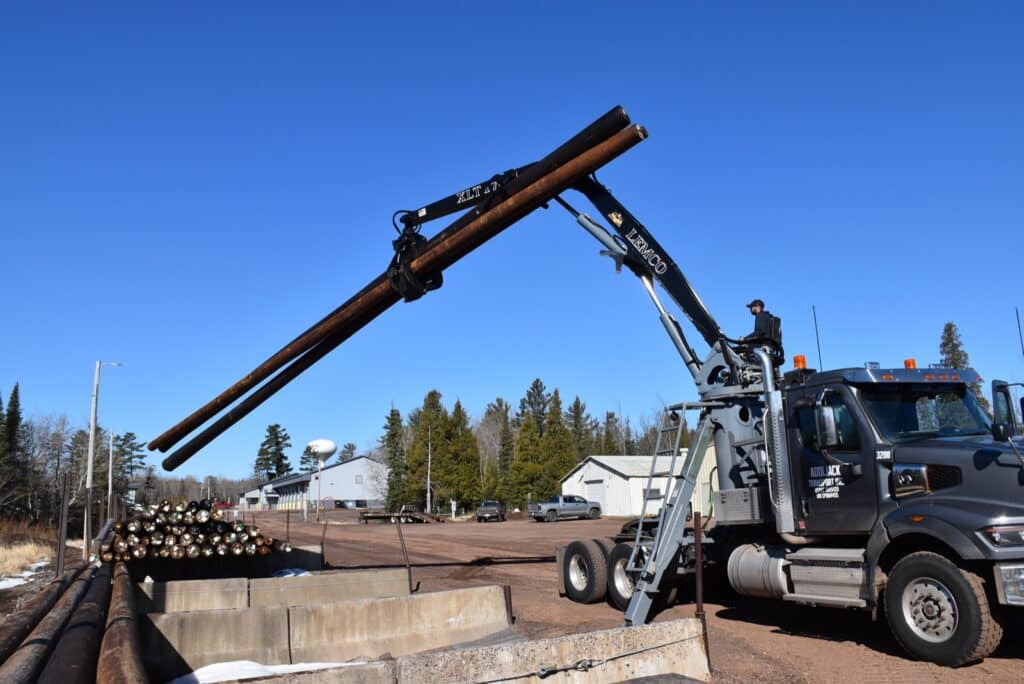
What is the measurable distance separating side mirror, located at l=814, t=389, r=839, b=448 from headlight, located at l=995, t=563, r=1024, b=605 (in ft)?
6.46

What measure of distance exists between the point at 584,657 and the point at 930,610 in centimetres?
373

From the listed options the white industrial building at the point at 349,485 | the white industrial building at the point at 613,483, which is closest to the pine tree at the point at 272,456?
the white industrial building at the point at 349,485

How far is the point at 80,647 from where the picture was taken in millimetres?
5242

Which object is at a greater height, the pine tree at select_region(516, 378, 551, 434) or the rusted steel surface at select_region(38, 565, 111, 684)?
the pine tree at select_region(516, 378, 551, 434)

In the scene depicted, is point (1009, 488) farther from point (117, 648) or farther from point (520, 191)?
point (117, 648)

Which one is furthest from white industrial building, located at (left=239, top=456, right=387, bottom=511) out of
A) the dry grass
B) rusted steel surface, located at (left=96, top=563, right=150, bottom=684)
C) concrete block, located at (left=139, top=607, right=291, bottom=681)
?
rusted steel surface, located at (left=96, top=563, right=150, bottom=684)

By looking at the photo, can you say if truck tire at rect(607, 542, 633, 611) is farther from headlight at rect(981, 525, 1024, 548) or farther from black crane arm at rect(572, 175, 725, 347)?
headlight at rect(981, 525, 1024, 548)

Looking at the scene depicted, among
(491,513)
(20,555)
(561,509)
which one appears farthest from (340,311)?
(491,513)

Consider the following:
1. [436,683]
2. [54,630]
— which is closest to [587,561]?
[436,683]

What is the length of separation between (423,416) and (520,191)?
60.7 m

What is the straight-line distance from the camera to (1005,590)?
23.4 ft

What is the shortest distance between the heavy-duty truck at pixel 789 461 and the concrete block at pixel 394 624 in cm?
186

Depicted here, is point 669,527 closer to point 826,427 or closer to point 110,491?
point 826,427

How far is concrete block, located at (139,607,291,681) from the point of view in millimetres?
8250
